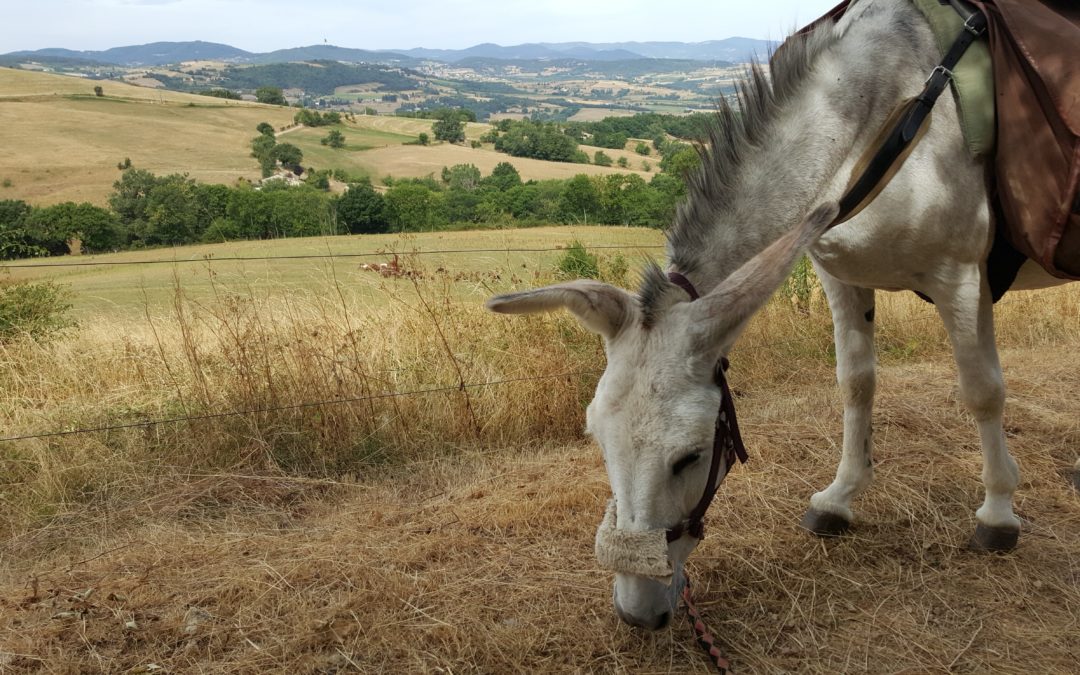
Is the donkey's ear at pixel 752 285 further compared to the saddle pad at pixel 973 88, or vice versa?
the saddle pad at pixel 973 88

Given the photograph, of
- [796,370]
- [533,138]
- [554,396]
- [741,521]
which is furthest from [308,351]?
[533,138]

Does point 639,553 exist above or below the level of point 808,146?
below

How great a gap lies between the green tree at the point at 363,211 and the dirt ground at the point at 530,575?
17255mm

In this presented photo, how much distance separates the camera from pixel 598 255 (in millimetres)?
7871

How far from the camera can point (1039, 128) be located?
8.02 ft

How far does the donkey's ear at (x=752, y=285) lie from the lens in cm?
189

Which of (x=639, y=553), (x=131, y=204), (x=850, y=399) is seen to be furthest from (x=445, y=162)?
(x=639, y=553)

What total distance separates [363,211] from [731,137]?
20396mm

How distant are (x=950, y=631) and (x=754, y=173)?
1892 millimetres

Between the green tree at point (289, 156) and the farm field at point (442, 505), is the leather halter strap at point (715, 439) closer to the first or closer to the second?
the farm field at point (442, 505)


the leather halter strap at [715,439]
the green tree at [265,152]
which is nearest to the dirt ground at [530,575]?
the leather halter strap at [715,439]

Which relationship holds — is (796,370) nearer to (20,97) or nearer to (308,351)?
(308,351)

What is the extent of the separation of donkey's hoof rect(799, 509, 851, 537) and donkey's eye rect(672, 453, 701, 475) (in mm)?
1686

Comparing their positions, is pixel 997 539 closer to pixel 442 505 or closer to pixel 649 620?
pixel 649 620
